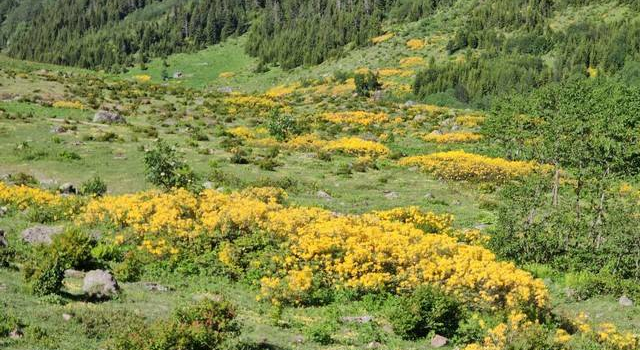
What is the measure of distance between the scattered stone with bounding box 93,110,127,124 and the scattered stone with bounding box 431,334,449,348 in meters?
42.6

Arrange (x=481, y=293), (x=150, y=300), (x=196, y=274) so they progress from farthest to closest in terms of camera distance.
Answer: (x=196, y=274), (x=481, y=293), (x=150, y=300)

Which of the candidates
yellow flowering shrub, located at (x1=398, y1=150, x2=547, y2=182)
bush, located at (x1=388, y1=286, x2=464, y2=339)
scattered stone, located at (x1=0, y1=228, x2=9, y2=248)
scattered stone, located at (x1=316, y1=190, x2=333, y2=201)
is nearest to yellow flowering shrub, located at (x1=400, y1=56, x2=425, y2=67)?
yellow flowering shrub, located at (x1=398, y1=150, x2=547, y2=182)

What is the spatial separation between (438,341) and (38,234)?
47.0ft

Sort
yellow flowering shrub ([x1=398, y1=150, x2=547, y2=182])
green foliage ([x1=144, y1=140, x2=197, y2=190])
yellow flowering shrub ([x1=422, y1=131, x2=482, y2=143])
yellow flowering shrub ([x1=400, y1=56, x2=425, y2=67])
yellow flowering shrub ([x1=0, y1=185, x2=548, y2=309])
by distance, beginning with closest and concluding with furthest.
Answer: yellow flowering shrub ([x1=0, y1=185, x2=548, y2=309]) → green foliage ([x1=144, y1=140, x2=197, y2=190]) → yellow flowering shrub ([x1=398, y1=150, x2=547, y2=182]) → yellow flowering shrub ([x1=422, y1=131, x2=482, y2=143]) → yellow flowering shrub ([x1=400, y1=56, x2=425, y2=67])

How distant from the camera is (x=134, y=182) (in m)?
31.8

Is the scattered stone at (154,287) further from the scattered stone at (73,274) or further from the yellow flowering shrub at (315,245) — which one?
the yellow flowering shrub at (315,245)

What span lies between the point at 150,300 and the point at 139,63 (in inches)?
6739

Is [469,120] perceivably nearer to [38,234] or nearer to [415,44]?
[38,234]

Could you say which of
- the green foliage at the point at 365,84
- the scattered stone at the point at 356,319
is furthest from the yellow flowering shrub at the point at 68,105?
the scattered stone at the point at 356,319

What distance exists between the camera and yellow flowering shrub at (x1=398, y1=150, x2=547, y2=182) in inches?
1513

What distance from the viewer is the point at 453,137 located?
181ft

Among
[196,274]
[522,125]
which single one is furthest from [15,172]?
[522,125]

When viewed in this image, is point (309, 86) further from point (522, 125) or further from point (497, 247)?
point (497, 247)

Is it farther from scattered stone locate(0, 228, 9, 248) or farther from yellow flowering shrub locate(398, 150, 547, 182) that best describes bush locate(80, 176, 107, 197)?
yellow flowering shrub locate(398, 150, 547, 182)
